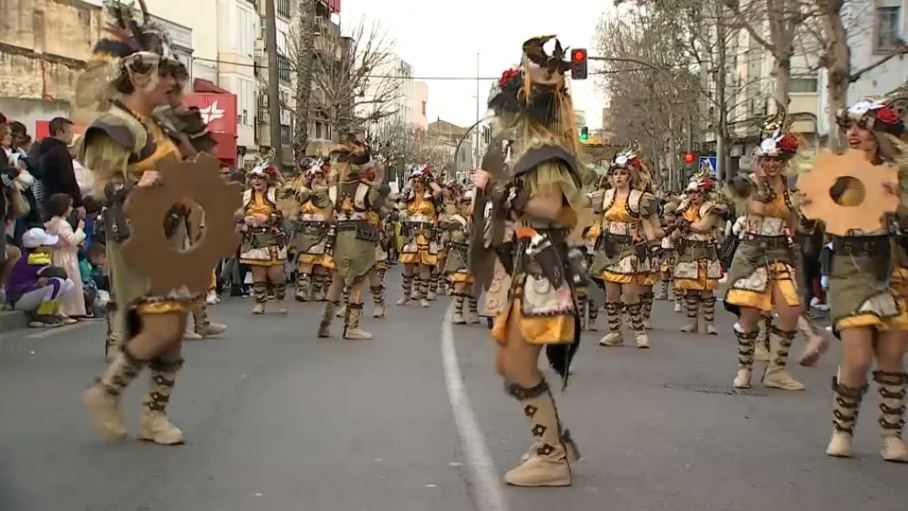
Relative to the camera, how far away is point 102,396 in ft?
23.7

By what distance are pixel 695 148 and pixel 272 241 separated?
134ft

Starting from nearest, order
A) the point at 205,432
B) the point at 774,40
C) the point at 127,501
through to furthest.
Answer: the point at 127,501 < the point at 205,432 < the point at 774,40

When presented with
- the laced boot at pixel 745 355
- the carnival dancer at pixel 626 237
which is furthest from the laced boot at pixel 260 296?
the laced boot at pixel 745 355

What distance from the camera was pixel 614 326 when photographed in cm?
1406

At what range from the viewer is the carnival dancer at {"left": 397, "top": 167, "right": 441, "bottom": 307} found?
66.7 feet

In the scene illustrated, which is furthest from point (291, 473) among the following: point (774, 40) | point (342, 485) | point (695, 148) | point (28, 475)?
point (695, 148)

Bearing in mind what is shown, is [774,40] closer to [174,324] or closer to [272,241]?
[272,241]

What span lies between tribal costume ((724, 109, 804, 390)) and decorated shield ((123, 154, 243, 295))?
4.91 metres

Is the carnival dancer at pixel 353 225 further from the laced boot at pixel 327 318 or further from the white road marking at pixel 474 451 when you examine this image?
the white road marking at pixel 474 451

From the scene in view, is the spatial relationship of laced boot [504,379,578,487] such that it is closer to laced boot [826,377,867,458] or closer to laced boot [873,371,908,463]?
laced boot [826,377,867,458]

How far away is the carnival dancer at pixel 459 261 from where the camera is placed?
16891 mm

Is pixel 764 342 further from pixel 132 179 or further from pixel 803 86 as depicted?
pixel 803 86

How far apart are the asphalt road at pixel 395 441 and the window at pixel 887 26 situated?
69.9 ft

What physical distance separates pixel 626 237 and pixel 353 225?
10.7 ft
